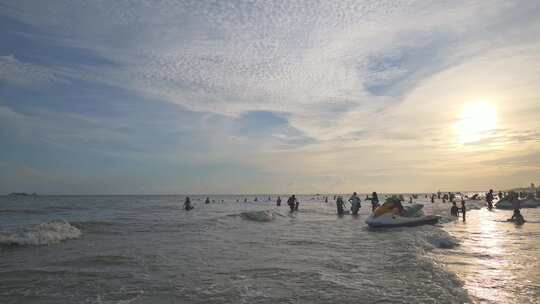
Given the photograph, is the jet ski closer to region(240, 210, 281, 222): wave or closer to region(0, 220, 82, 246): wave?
region(240, 210, 281, 222): wave

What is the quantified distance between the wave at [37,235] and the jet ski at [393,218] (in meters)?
16.7

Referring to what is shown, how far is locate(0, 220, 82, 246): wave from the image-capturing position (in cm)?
1734

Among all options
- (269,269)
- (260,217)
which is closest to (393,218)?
(260,217)

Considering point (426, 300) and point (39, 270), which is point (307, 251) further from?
point (39, 270)

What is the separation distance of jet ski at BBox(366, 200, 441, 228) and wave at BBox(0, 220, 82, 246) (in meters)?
16.7

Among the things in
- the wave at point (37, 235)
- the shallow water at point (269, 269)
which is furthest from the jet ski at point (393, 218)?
the wave at point (37, 235)

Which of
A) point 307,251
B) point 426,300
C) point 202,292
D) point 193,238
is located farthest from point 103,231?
point 426,300

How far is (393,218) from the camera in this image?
23.7m

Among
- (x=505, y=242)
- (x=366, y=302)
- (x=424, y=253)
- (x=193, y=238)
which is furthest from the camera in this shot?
(x=193, y=238)

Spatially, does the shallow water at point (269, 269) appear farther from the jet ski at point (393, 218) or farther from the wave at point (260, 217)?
the wave at point (260, 217)

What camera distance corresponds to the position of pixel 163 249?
50.9 ft

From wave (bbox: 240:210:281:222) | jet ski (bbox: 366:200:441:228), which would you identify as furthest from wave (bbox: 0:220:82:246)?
jet ski (bbox: 366:200:441:228)

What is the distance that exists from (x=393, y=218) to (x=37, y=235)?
19.1 metres

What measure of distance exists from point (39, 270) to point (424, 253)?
1265cm
